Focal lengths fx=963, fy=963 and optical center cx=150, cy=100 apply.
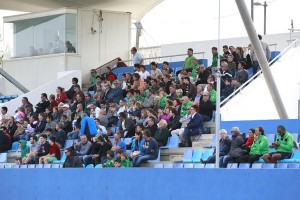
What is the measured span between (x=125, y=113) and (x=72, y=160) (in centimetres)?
307

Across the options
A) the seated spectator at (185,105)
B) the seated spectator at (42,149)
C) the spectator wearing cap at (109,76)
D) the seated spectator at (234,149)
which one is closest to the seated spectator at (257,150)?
the seated spectator at (234,149)

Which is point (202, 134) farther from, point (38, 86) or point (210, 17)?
point (210, 17)

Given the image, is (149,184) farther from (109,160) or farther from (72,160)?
(72,160)

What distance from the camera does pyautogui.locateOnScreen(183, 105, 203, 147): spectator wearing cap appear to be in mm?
A: 22203

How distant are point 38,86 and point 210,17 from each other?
12.9 meters

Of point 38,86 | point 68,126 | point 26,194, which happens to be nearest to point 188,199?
point 26,194

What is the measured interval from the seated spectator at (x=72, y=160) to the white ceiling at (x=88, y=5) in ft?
40.9

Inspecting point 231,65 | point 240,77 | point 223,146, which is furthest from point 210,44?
point 223,146

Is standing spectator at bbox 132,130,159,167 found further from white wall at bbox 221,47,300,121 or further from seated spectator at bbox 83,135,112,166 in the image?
white wall at bbox 221,47,300,121

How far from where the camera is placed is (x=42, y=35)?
33281 millimetres

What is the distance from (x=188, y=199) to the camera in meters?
17.7

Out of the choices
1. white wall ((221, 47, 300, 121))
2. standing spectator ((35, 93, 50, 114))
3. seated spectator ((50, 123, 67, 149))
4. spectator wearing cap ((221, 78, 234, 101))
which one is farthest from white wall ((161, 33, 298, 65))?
seated spectator ((50, 123, 67, 149))

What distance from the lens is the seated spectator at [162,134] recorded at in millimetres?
22375

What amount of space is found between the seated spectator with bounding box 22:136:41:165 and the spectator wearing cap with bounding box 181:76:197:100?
4.04 m
